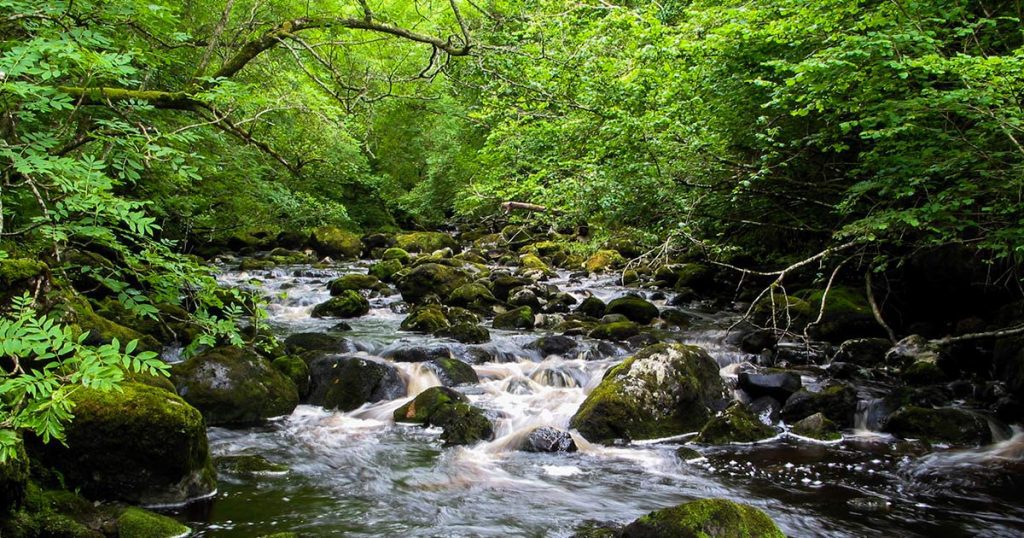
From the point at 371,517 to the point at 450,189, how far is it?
2169cm

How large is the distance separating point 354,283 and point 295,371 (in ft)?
27.3

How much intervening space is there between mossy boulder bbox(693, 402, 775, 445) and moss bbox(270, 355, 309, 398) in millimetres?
5073

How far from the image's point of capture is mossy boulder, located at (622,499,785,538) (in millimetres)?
3949

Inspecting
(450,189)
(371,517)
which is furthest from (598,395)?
(450,189)

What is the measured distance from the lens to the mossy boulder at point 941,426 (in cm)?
692

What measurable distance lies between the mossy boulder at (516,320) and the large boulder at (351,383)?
4.59m

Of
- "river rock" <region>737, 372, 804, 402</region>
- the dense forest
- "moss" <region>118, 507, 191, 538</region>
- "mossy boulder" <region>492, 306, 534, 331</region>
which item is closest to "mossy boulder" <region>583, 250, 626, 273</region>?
the dense forest

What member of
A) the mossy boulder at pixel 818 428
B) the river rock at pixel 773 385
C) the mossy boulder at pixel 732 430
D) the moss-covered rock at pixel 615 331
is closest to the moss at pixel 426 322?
the moss-covered rock at pixel 615 331

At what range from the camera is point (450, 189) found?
1034 inches

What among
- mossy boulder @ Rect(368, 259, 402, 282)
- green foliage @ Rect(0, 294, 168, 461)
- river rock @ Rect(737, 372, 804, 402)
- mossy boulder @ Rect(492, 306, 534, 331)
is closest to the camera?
green foliage @ Rect(0, 294, 168, 461)

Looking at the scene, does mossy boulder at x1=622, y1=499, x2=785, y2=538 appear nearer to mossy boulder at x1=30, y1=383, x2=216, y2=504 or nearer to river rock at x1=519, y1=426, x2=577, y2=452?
river rock at x1=519, y1=426, x2=577, y2=452

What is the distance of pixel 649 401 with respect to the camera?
7531mm

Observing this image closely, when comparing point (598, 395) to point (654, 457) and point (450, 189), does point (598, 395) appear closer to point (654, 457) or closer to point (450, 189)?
point (654, 457)

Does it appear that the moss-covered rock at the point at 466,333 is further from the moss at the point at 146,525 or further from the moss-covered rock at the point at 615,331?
the moss at the point at 146,525
